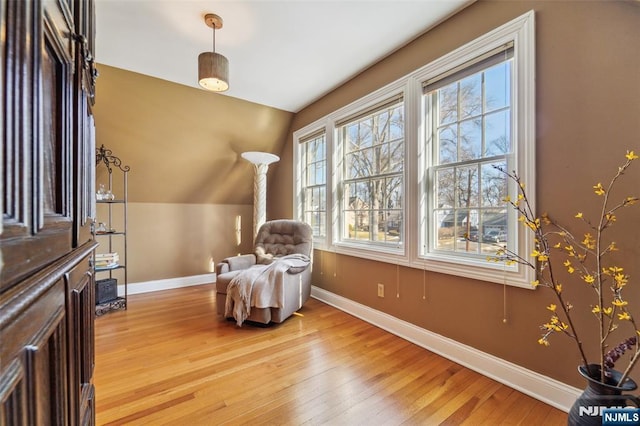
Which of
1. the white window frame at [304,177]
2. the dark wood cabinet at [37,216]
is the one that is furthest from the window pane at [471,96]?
the dark wood cabinet at [37,216]

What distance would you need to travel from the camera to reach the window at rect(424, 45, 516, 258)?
6.19 feet

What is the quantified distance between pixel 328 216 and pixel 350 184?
1.58 feet

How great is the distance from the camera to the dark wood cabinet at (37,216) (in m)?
Result: 0.34

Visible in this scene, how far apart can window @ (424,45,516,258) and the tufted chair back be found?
1488mm

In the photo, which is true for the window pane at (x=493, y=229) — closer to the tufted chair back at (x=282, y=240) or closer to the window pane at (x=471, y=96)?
the window pane at (x=471, y=96)

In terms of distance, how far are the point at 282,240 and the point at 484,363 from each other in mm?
2408

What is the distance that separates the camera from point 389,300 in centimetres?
256

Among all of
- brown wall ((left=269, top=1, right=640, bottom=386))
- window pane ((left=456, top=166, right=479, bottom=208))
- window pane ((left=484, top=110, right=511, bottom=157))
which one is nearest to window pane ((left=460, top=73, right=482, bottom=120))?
window pane ((left=484, top=110, right=511, bottom=157))

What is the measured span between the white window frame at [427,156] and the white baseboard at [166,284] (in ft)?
6.62

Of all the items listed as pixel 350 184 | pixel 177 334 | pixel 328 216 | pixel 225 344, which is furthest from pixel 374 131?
pixel 177 334

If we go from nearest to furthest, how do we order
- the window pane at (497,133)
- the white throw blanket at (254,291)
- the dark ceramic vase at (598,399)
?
the dark ceramic vase at (598,399) < the window pane at (497,133) < the white throw blanket at (254,291)

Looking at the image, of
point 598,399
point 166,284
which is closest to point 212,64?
point 598,399

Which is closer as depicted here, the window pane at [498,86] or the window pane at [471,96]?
the window pane at [498,86]

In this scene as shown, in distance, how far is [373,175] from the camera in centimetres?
289
